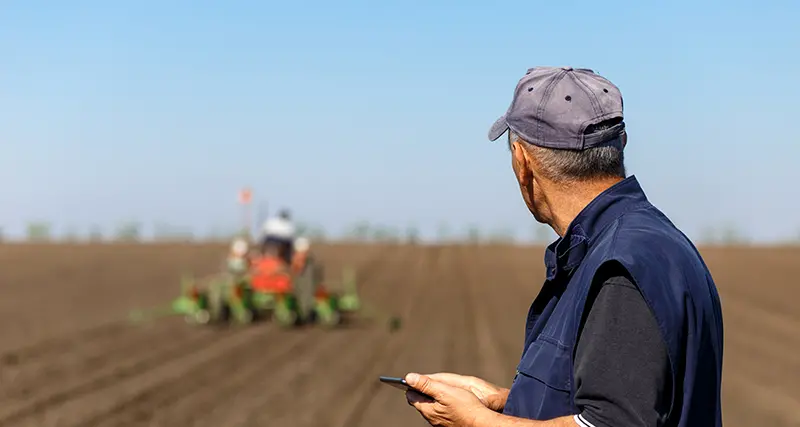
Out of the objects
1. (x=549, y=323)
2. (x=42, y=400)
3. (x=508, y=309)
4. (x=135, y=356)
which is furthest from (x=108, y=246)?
(x=549, y=323)

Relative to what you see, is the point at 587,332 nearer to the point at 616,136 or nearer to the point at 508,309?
the point at 616,136

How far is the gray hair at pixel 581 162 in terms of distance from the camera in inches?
90.4

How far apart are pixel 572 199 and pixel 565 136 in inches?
6.1

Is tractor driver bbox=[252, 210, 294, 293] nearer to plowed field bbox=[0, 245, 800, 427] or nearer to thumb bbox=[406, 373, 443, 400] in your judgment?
plowed field bbox=[0, 245, 800, 427]

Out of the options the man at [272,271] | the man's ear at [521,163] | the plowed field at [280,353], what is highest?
the man's ear at [521,163]

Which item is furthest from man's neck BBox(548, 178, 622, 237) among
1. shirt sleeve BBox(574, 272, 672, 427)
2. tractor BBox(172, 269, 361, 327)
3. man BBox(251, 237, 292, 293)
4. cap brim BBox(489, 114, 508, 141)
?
man BBox(251, 237, 292, 293)

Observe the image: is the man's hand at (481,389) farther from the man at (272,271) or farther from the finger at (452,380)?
the man at (272,271)

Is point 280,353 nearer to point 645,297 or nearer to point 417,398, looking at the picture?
point 417,398

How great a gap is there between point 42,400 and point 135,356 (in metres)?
3.09

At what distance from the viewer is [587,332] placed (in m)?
2.10

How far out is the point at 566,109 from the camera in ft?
7.47

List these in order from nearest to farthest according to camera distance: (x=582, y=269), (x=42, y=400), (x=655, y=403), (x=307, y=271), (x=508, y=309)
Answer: (x=655, y=403), (x=582, y=269), (x=42, y=400), (x=307, y=271), (x=508, y=309)

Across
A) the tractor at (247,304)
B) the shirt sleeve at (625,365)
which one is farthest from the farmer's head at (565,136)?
the tractor at (247,304)

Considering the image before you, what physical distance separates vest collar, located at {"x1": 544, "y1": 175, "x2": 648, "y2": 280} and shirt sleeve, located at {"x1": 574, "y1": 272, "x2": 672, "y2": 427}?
9.2 inches
